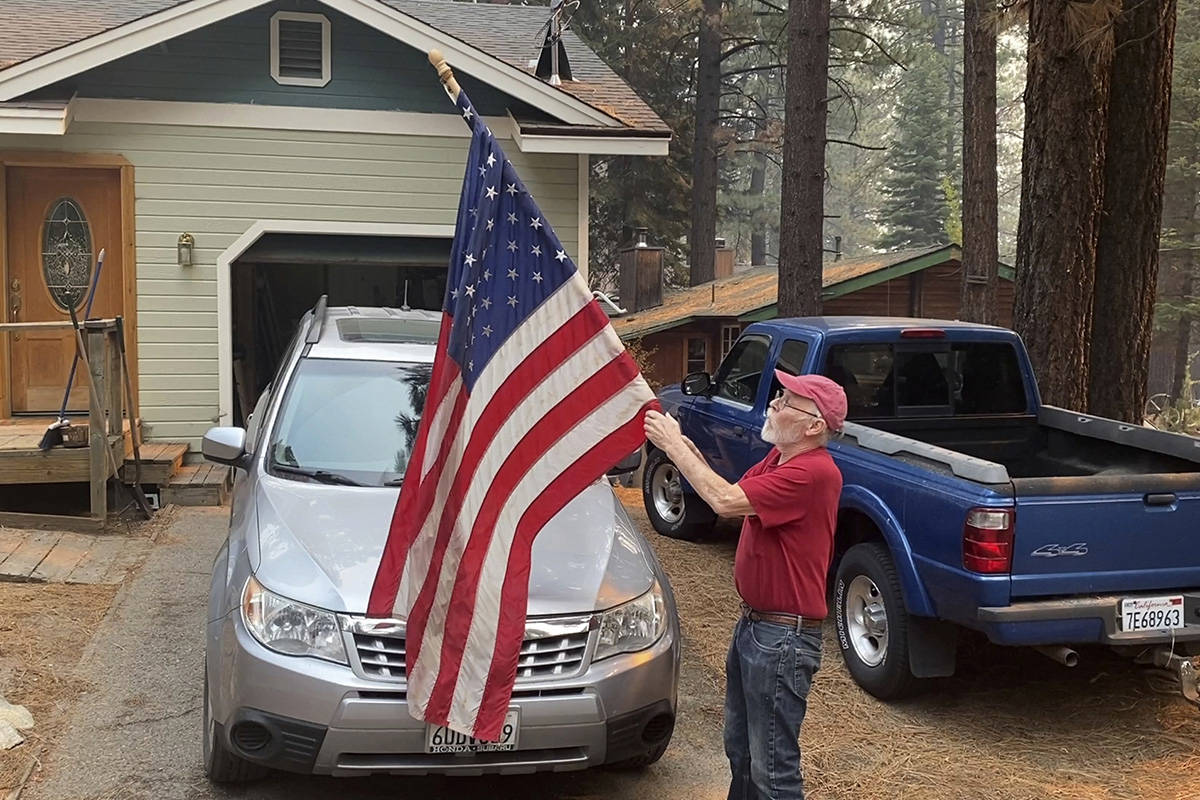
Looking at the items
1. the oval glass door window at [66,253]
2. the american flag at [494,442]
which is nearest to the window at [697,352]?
the oval glass door window at [66,253]

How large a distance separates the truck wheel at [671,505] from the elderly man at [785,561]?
5020 mm

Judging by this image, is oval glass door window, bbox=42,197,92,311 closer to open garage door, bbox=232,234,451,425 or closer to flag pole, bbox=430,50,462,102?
open garage door, bbox=232,234,451,425

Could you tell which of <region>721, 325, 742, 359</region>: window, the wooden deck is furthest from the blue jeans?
<region>721, 325, 742, 359</region>: window

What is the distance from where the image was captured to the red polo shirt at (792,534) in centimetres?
354

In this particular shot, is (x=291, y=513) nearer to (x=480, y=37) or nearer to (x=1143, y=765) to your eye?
(x=1143, y=765)

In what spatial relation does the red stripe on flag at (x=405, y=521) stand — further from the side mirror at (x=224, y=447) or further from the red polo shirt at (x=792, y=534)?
the side mirror at (x=224, y=447)

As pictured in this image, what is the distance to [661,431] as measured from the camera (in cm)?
357

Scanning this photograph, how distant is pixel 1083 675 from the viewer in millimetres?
6188

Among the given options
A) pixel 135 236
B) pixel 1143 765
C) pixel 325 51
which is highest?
pixel 325 51

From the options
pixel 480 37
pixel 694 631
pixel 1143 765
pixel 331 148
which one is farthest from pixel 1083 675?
pixel 480 37

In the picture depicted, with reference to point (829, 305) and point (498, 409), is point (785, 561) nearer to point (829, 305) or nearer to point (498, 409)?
point (498, 409)

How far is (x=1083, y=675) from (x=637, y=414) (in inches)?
153

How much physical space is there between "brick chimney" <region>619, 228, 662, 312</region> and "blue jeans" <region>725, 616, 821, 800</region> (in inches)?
720

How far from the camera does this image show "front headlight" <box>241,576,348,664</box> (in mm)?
3883
